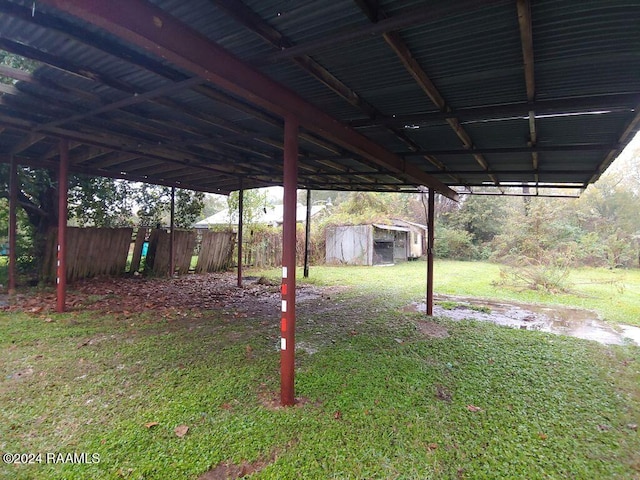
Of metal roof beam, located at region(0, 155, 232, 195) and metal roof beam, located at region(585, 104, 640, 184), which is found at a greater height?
metal roof beam, located at region(0, 155, 232, 195)

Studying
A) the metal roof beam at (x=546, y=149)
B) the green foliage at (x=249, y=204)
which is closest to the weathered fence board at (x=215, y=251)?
the green foliage at (x=249, y=204)

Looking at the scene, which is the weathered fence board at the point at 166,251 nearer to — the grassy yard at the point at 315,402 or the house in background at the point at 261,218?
the house in background at the point at 261,218

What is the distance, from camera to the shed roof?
6.59 ft

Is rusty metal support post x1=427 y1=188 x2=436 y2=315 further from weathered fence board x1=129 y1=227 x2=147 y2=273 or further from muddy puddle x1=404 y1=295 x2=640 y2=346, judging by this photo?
weathered fence board x1=129 y1=227 x2=147 y2=273

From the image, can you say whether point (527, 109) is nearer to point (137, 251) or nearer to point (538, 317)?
point (538, 317)

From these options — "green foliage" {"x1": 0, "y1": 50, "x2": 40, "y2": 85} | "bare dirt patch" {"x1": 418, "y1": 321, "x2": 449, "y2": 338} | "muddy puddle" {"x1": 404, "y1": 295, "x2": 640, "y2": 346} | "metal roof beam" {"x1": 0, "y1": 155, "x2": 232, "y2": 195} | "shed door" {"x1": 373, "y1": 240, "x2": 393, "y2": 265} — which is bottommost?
"muddy puddle" {"x1": 404, "y1": 295, "x2": 640, "y2": 346}

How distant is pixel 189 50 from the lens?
85.0 inches

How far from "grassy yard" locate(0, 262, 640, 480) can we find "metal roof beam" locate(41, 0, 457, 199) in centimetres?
250

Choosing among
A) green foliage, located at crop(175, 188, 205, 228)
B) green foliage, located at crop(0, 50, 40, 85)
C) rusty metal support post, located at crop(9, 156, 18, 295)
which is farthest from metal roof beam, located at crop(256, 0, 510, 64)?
green foliage, located at crop(175, 188, 205, 228)

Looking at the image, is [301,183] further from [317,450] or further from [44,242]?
[317,450]

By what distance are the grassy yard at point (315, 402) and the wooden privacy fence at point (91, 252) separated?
11.3ft

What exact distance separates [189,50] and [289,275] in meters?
1.82

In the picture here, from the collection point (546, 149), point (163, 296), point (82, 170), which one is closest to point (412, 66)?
point (546, 149)

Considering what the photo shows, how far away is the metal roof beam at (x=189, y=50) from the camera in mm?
1711
